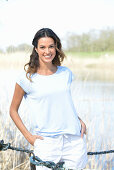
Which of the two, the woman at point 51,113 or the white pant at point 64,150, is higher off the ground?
the woman at point 51,113

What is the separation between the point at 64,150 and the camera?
67.6 inches

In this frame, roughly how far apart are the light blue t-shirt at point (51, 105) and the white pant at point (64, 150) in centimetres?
4

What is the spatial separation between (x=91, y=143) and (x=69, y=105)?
2109mm

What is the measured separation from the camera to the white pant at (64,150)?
1.68 m

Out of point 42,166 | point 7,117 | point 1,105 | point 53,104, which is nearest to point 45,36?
point 53,104

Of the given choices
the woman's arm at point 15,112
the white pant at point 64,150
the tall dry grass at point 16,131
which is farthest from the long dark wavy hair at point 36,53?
the tall dry grass at point 16,131

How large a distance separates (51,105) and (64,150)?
265 mm

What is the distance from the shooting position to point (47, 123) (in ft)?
5.61

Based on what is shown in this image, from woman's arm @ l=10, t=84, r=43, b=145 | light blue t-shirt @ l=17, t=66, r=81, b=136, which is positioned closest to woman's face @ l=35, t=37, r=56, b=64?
light blue t-shirt @ l=17, t=66, r=81, b=136

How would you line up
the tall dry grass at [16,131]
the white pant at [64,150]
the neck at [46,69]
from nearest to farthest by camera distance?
the white pant at [64,150]
the neck at [46,69]
the tall dry grass at [16,131]

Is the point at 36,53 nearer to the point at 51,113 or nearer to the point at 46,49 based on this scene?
the point at 46,49

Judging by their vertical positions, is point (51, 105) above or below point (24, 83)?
below

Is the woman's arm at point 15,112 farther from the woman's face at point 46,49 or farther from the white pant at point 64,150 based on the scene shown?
the woman's face at point 46,49

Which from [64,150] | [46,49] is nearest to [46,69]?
[46,49]
